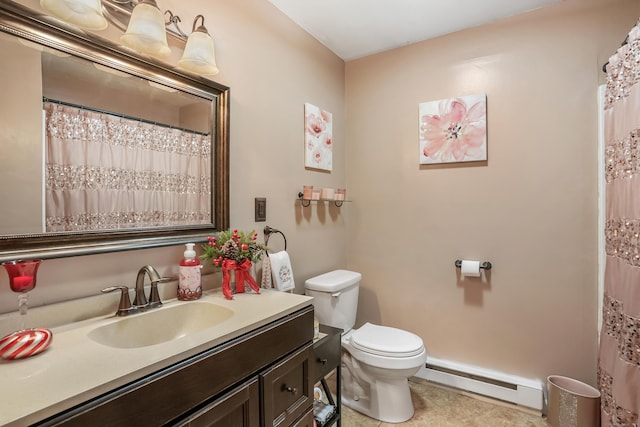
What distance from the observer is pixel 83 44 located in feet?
3.63

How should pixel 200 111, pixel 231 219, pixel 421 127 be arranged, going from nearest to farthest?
pixel 200 111 < pixel 231 219 < pixel 421 127

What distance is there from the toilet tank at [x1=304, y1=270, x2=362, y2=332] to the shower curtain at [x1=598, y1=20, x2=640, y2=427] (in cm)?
133

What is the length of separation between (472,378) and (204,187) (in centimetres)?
208

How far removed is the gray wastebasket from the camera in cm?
169

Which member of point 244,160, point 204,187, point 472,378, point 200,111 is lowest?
point 472,378

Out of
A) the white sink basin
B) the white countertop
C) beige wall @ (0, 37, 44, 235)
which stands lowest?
the white sink basin

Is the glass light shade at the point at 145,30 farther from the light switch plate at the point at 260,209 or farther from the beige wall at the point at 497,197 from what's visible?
the beige wall at the point at 497,197

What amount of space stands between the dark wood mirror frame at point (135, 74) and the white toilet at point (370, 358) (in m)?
0.85

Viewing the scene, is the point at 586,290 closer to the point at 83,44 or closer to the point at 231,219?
the point at 231,219

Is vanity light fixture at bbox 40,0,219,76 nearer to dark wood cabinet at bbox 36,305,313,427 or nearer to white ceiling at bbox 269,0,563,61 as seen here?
white ceiling at bbox 269,0,563,61

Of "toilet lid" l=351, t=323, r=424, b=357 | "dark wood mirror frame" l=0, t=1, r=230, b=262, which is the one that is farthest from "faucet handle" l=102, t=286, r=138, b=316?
"toilet lid" l=351, t=323, r=424, b=357

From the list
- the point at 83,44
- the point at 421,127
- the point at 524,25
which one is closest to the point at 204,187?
the point at 83,44

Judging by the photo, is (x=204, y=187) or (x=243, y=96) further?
(x=243, y=96)

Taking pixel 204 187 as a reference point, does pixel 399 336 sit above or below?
below
